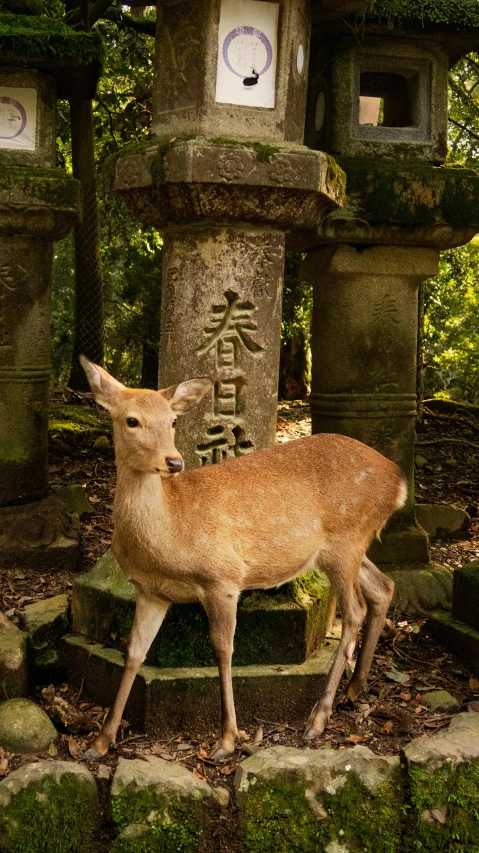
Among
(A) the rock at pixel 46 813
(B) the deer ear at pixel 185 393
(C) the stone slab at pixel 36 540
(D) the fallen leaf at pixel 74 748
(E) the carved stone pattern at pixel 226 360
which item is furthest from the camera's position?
(C) the stone slab at pixel 36 540

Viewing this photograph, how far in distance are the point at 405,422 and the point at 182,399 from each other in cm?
301

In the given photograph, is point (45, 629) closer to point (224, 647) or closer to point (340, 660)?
point (224, 647)

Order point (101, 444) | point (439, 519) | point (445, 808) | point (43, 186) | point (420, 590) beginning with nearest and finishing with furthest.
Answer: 1. point (445, 808)
2. point (420, 590)
3. point (43, 186)
4. point (439, 519)
5. point (101, 444)

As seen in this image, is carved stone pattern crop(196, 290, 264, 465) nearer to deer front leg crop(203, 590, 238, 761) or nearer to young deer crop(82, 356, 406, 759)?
young deer crop(82, 356, 406, 759)

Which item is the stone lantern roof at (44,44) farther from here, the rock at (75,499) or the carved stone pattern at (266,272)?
the rock at (75,499)

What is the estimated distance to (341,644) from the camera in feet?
14.3

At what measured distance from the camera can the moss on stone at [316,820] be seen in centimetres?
367

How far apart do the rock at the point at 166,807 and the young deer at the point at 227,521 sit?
0.32m

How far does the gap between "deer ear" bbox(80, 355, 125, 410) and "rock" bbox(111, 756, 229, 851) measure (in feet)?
4.77

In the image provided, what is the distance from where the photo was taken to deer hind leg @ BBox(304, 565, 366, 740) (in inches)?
167

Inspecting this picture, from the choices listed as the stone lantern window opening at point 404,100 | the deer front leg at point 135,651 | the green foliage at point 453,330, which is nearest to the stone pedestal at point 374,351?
the stone lantern window opening at point 404,100

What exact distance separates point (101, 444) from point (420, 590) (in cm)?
384

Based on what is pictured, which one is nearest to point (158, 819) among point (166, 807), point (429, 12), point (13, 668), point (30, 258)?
point (166, 807)

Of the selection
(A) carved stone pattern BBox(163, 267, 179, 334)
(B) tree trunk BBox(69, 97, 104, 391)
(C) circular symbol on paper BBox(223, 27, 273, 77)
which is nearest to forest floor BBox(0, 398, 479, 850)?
(A) carved stone pattern BBox(163, 267, 179, 334)
